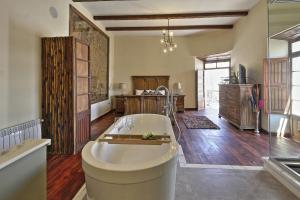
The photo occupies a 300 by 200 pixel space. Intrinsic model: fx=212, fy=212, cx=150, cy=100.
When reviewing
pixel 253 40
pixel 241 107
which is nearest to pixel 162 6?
pixel 253 40

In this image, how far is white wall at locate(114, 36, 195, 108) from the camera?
9609 mm

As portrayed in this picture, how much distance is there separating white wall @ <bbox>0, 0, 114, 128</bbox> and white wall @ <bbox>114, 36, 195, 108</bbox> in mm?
5632

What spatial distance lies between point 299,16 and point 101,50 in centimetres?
602

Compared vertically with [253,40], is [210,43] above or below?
above

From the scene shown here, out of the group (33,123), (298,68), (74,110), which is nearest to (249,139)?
(298,68)

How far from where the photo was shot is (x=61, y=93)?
364 centimetres

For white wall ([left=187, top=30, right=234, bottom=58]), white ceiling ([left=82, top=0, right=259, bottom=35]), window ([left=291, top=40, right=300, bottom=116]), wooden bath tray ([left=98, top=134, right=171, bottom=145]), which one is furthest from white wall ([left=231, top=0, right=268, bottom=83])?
wooden bath tray ([left=98, top=134, right=171, bottom=145])

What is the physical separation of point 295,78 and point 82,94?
3995mm

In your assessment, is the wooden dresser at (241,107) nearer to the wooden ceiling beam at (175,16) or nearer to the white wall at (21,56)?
the wooden ceiling beam at (175,16)

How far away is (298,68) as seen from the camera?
3965 mm

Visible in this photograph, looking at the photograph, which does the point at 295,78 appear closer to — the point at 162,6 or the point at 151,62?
the point at 162,6

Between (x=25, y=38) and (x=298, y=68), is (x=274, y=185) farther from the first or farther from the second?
(x=25, y=38)

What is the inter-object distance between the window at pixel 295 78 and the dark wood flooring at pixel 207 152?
65cm

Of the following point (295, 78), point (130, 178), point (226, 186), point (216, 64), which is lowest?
point (226, 186)
